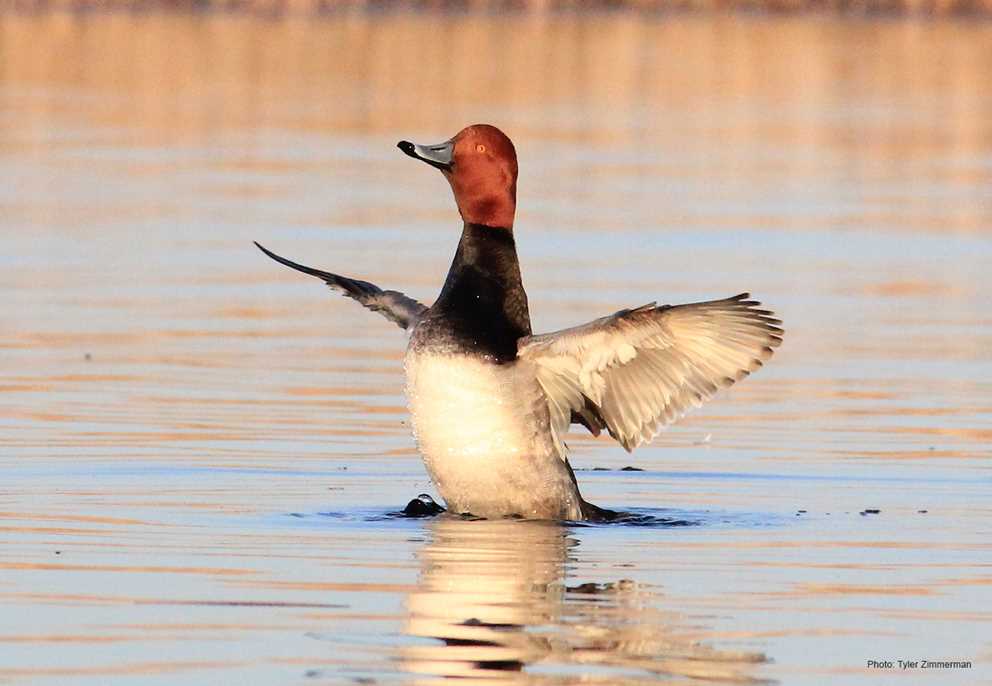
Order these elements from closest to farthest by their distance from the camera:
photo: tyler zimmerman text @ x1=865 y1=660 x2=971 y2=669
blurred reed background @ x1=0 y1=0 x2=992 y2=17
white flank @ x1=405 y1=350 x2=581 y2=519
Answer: photo: tyler zimmerman text @ x1=865 y1=660 x2=971 y2=669 < white flank @ x1=405 y1=350 x2=581 y2=519 < blurred reed background @ x1=0 y1=0 x2=992 y2=17

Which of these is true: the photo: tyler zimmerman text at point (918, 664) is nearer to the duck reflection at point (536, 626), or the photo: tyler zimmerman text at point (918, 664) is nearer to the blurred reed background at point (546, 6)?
the duck reflection at point (536, 626)

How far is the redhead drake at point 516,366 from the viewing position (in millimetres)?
9516

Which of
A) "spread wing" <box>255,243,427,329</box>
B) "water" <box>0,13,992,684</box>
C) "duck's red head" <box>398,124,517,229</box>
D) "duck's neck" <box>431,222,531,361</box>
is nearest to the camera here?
"water" <box>0,13,992,684</box>

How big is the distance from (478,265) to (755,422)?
9.75 feet

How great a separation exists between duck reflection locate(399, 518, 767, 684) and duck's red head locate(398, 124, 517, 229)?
1325 mm

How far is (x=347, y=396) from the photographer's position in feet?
42.8

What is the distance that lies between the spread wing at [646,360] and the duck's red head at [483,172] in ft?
1.82

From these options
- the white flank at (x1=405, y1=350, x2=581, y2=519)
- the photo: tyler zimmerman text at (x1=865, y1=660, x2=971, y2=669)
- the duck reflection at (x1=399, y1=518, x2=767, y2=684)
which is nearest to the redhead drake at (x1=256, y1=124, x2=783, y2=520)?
the white flank at (x1=405, y1=350, x2=581, y2=519)

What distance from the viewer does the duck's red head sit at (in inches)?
389

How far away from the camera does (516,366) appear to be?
31.6 feet

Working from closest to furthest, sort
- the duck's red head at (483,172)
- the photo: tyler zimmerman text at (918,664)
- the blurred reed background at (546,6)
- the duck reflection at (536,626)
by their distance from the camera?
the duck reflection at (536,626) < the photo: tyler zimmerman text at (918,664) < the duck's red head at (483,172) < the blurred reed background at (546,6)

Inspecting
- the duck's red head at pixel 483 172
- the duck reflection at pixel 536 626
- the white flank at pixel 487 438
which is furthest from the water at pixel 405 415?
the duck's red head at pixel 483 172

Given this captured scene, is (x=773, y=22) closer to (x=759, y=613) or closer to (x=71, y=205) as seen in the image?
(x=71, y=205)

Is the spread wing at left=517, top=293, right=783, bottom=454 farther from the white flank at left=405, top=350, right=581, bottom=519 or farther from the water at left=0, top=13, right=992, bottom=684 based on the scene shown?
the water at left=0, top=13, right=992, bottom=684
